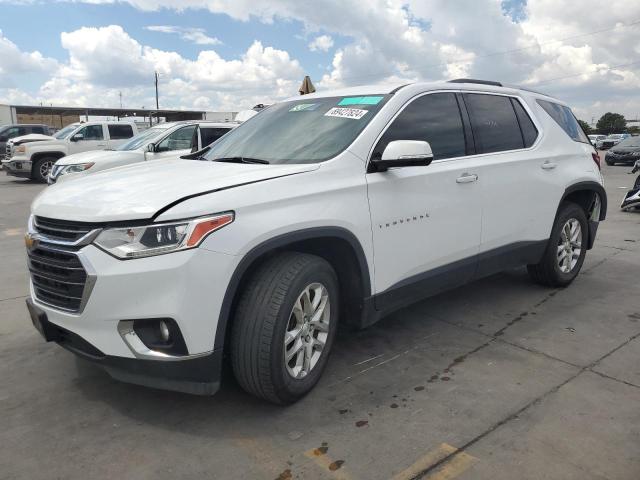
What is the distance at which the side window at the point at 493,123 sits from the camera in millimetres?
3992

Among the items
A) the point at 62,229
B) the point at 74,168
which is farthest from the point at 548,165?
the point at 74,168

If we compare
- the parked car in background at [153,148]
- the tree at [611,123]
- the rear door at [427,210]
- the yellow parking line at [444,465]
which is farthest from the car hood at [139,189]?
the tree at [611,123]

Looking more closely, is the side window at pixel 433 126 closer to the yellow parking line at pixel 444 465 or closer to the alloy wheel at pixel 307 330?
the alloy wheel at pixel 307 330

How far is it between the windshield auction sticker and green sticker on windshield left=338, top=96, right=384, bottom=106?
0.27 feet

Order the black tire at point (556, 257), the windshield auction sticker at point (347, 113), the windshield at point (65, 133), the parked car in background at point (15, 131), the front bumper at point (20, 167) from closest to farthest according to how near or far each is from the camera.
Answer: the windshield auction sticker at point (347, 113)
the black tire at point (556, 257)
the front bumper at point (20, 167)
the windshield at point (65, 133)
the parked car in background at point (15, 131)

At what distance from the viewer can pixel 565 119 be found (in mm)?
5020

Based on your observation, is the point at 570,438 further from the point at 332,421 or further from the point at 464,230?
the point at 464,230

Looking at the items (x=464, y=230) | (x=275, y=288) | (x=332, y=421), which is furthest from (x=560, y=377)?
(x=275, y=288)

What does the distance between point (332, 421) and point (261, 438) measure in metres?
0.39

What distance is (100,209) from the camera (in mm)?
2514

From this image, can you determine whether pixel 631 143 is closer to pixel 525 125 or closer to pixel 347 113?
pixel 525 125

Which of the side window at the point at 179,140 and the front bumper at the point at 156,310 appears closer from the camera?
the front bumper at the point at 156,310

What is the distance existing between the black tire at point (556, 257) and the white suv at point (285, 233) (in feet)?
1.41

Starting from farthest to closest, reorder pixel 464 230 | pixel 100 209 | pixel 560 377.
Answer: pixel 464 230 → pixel 560 377 → pixel 100 209
